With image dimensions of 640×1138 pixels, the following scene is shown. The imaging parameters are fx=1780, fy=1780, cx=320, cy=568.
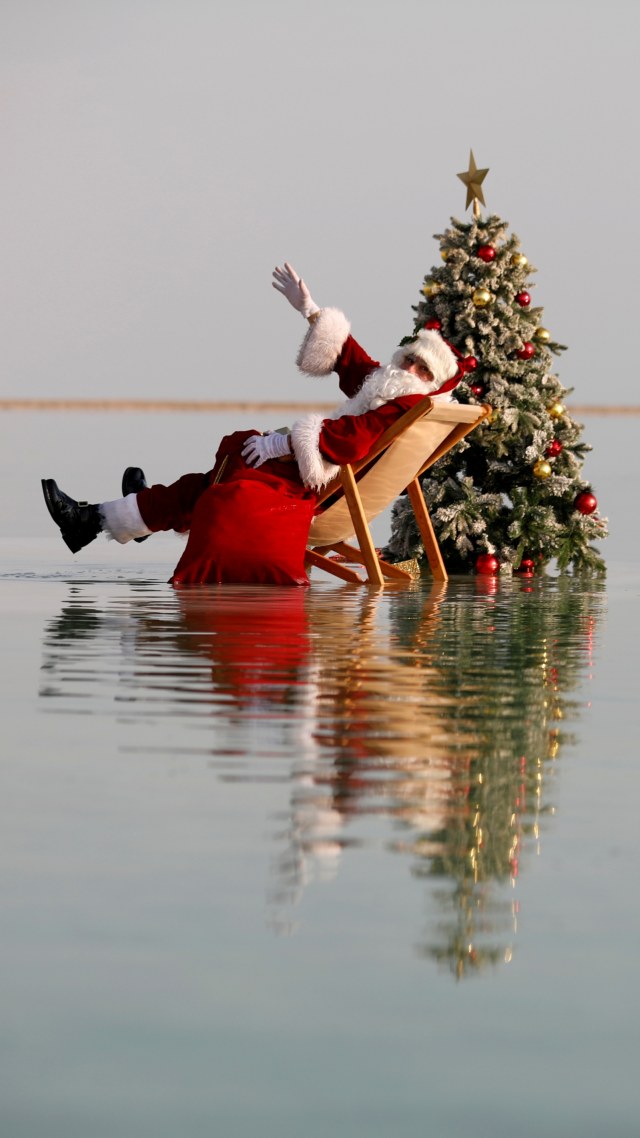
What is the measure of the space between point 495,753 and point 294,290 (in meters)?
7.29

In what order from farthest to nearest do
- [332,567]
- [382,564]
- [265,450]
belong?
[382,564] < [332,567] < [265,450]

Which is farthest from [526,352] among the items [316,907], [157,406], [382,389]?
[157,406]

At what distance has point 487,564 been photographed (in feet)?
38.5

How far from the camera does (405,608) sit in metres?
8.24

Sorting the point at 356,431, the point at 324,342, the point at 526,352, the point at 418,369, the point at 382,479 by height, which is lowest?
the point at 382,479

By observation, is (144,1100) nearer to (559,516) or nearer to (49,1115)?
(49,1115)

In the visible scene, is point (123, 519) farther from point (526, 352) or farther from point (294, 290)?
point (526, 352)

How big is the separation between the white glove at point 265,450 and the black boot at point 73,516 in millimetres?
1047

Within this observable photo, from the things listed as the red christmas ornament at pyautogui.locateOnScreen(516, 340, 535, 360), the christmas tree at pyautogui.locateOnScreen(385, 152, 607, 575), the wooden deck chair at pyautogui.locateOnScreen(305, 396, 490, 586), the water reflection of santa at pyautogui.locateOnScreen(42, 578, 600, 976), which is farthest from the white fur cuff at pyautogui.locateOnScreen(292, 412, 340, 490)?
the red christmas ornament at pyautogui.locateOnScreen(516, 340, 535, 360)

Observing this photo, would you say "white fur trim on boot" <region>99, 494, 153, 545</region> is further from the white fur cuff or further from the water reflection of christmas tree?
the water reflection of christmas tree

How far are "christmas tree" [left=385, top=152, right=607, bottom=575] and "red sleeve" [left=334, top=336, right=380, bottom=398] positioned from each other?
134cm

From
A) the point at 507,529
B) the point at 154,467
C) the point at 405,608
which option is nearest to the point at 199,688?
the point at 405,608

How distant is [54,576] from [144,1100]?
845 centimetres

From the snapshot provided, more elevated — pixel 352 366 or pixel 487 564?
pixel 352 366
